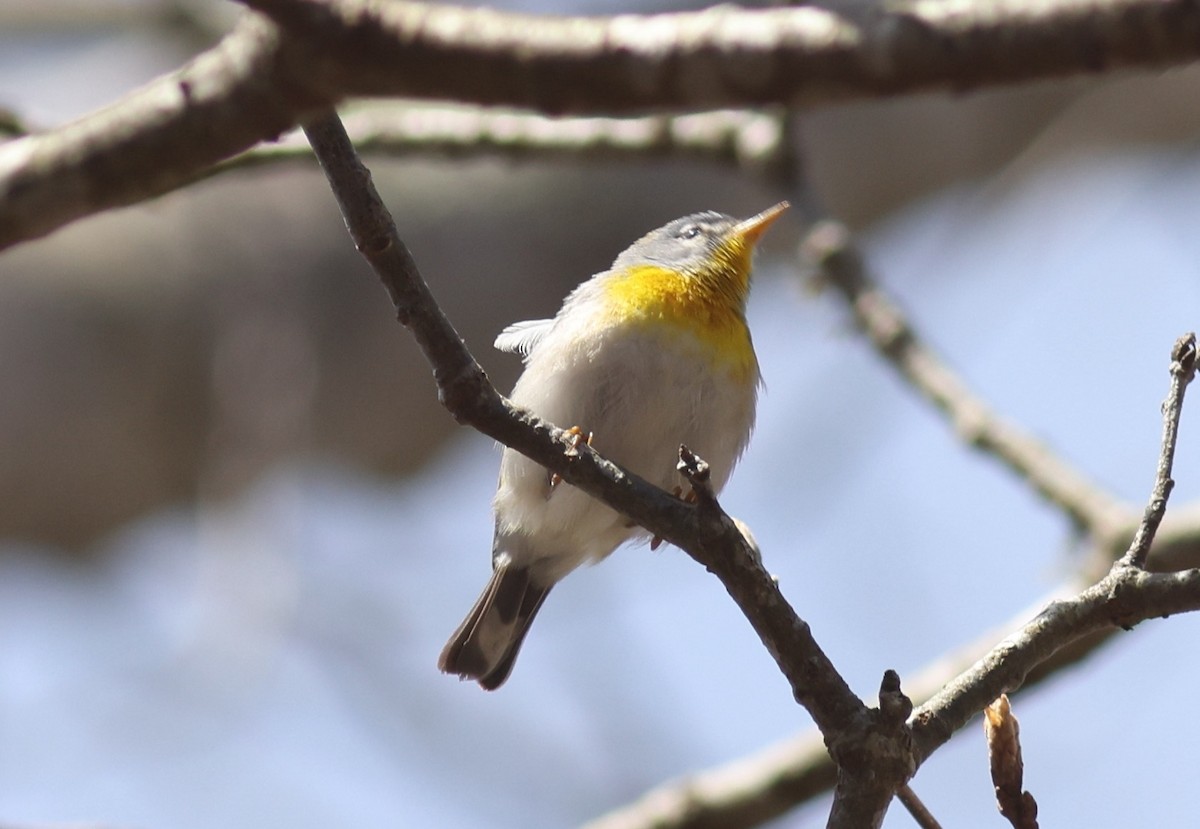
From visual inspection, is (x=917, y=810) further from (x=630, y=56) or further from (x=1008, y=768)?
(x=630, y=56)

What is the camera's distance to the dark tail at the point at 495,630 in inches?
156

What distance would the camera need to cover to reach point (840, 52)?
1181 millimetres

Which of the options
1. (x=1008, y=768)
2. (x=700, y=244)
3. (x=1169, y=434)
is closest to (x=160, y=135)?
(x=1008, y=768)

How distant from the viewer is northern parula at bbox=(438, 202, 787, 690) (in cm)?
358

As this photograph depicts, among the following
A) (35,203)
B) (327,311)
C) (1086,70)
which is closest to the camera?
(1086,70)

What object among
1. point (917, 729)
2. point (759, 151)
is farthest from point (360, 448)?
point (917, 729)

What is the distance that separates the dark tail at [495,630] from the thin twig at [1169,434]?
2233 millimetres

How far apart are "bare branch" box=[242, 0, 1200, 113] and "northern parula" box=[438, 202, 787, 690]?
84.5 inches

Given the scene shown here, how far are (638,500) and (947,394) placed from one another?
218 centimetres

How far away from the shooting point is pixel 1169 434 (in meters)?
2.12

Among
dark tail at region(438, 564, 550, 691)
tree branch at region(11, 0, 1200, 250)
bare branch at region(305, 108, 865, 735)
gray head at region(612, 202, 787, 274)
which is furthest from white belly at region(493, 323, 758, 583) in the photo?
tree branch at region(11, 0, 1200, 250)

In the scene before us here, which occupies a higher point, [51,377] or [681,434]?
[51,377]

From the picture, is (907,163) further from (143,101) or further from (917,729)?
(143,101)

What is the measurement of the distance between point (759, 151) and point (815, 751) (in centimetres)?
214
